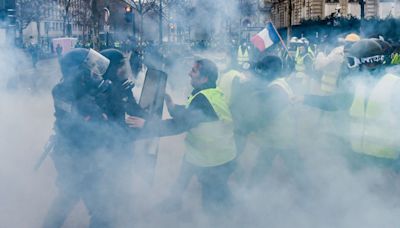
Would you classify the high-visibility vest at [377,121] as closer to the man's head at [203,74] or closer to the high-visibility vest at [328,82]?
the man's head at [203,74]

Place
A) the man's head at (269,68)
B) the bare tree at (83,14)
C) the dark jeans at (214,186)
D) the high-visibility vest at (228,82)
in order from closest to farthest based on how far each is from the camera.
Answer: the dark jeans at (214,186) → the man's head at (269,68) → the high-visibility vest at (228,82) → the bare tree at (83,14)

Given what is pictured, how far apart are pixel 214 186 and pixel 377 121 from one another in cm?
117

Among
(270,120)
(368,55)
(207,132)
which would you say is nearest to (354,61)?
(368,55)

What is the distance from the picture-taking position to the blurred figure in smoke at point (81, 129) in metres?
3.82

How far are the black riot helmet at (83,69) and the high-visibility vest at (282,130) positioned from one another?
146 cm

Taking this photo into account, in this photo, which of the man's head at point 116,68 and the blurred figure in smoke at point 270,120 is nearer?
the blurred figure in smoke at point 270,120

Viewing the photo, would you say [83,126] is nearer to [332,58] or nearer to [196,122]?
[196,122]

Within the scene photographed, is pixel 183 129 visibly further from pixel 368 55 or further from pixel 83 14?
pixel 83 14

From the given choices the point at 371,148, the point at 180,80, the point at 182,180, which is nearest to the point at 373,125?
the point at 371,148

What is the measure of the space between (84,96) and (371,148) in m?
1.93

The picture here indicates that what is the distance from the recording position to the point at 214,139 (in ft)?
12.8

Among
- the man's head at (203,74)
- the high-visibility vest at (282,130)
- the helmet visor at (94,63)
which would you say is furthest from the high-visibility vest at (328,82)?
the helmet visor at (94,63)

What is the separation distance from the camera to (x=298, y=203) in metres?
4.65

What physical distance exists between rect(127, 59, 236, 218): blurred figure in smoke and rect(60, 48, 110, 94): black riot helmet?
13.7 inches
